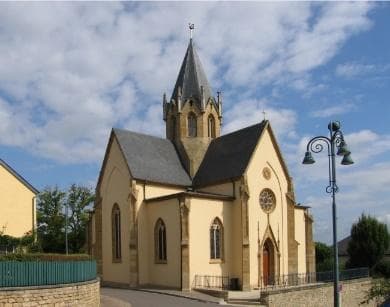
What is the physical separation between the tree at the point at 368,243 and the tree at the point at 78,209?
29766 mm

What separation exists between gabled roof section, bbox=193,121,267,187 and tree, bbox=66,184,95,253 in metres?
26.0

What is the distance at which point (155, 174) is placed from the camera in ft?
128

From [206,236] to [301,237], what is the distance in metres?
10.2

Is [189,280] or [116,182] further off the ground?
[116,182]

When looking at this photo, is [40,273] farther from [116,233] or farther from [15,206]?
[15,206]

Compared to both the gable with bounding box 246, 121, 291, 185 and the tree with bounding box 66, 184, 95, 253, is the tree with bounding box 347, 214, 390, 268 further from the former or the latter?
the tree with bounding box 66, 184, 95, 253

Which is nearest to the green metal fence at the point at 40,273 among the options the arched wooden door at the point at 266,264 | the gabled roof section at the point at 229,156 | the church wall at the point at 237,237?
the church wall at the point at 237,237

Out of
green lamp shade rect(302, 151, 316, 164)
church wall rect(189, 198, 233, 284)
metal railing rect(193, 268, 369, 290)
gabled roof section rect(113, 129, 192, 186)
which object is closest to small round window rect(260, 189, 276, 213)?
church wall rect(189, 198, 233, 284)

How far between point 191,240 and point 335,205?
1795 cm

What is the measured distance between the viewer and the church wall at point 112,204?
1490 inches

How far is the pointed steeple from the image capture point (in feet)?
148

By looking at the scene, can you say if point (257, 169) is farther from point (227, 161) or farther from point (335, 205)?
point (335, 205)

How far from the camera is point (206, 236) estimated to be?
35250 millimetres

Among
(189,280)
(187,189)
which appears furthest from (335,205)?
(187,189)
